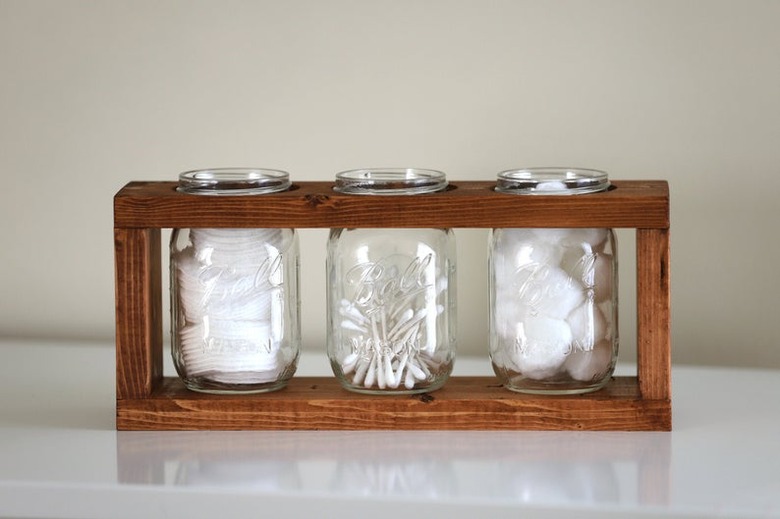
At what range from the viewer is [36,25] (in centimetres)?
146

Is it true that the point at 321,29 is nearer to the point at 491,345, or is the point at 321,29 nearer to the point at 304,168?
the point at 304,168

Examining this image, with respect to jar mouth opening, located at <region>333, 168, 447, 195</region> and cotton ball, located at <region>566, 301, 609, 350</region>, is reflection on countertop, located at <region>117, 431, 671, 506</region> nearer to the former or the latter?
cotton ball, located at <region>566, 301, 609, 350</region>

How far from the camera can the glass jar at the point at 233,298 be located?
1.03 meters

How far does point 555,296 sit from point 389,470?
0.20 m

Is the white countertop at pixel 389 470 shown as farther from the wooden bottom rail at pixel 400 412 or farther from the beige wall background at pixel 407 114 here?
the beige wall background at pixel 407 114

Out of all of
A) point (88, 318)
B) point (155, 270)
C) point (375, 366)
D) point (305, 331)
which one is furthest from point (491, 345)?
point (88, 318)

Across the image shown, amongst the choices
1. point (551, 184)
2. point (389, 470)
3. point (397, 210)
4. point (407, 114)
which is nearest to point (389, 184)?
point (397, 210)

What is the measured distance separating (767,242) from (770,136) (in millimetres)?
114

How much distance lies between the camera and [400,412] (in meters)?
1.04

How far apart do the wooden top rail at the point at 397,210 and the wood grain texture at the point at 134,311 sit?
0.06 ft

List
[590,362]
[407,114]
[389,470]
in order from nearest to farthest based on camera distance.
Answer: [389,470] → [590,362] → [407,114]

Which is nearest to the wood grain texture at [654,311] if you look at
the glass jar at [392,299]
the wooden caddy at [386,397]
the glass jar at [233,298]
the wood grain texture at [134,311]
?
the wooden caddy at [386,397]

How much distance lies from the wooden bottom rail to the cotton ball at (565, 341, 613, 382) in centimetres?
2

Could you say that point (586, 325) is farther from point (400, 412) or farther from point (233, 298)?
point (233, 298)
